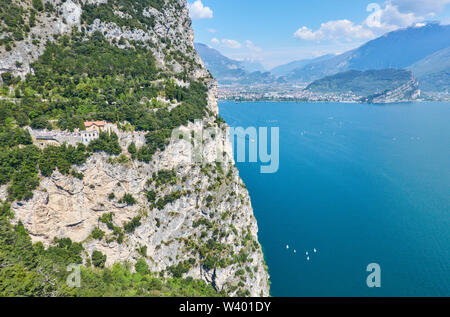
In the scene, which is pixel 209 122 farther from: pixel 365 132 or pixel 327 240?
pixel 365 132

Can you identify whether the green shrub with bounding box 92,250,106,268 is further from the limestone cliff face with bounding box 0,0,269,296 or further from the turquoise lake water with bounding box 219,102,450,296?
the turquoise lake water with bounding box 219,102,450,296

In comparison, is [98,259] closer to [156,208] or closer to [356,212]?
[156,208]

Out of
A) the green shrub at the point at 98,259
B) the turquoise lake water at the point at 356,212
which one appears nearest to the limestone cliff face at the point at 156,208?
the green shrub at the point at 98,259

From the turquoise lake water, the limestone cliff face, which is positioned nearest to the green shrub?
the limestone cliff face

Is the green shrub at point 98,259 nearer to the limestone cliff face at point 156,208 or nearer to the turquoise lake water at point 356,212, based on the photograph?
the limestone cliff face at point 156,208

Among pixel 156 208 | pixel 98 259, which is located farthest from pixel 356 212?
pixel 98 259

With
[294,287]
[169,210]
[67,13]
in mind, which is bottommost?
[294,287]

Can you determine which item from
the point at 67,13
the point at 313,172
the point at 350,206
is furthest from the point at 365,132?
the point at 67,13
